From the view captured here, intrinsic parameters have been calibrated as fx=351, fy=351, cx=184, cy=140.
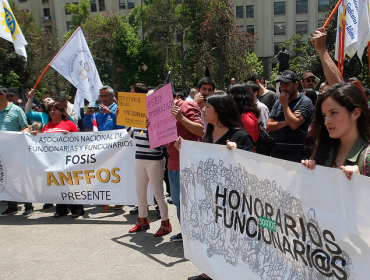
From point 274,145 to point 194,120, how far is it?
0.97 m

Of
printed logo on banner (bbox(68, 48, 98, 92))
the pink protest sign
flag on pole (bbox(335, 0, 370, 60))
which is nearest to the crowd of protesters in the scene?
the pink protest sign

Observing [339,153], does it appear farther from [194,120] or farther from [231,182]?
[194,120]

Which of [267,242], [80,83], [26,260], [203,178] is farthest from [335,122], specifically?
[80,83]

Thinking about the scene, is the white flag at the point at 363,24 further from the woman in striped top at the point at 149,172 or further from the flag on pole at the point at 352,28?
the woman in striped top at the point at 149,172

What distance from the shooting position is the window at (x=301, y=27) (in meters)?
49.0

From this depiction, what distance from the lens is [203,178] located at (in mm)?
3176

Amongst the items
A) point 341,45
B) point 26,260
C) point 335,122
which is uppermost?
point 341,45

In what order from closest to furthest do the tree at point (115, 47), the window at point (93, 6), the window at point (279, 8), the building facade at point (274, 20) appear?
the tree at point (115, 47) < the building facade at point (274, 20) < the window at point (279, 8) < the window at point (93, 6)

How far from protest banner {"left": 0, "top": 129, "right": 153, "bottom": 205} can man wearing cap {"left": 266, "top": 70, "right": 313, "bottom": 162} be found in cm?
234

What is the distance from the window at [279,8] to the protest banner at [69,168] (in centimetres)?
A: 4971

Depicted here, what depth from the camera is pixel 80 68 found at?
6.55 meters

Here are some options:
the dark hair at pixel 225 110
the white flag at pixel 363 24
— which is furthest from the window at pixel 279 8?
the dark hair at pixel 225 110

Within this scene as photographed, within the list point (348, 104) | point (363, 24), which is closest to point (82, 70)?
point (363, 24)

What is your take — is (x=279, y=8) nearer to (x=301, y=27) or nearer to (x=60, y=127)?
(x=301, y=27)
